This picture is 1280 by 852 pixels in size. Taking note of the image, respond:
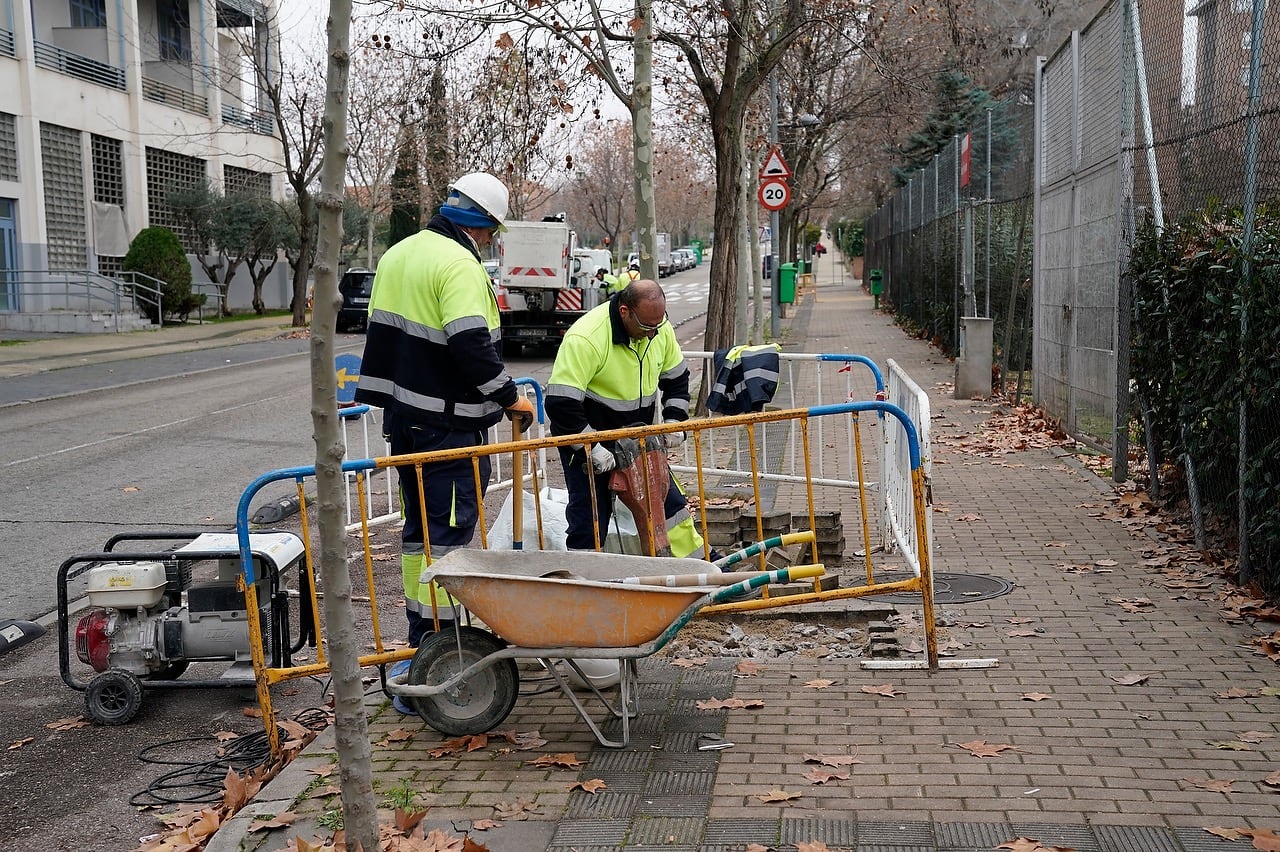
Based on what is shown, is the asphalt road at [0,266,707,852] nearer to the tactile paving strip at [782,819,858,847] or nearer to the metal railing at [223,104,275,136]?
the tactile paving strip at [782,819,858,847]

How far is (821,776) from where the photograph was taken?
446cm

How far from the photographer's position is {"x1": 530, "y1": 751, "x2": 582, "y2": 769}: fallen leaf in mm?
4715

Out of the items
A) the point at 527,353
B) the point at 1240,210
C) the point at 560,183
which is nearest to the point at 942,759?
the point at 1240,210

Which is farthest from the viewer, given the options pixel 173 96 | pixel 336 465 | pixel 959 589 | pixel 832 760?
pixel 173 96

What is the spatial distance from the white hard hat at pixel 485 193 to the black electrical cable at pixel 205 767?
2289 millimetres

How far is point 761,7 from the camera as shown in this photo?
16047 mm

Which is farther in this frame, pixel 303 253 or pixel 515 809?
pixel 303 253

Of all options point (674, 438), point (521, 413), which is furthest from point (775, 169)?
point (521, 413)

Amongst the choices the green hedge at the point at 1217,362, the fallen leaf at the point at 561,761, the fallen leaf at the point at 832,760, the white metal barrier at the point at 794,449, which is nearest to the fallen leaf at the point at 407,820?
the fallen leaf at the point at 561,761

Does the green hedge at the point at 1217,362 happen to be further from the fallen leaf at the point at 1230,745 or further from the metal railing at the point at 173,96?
the metal railing at the point at 173,96

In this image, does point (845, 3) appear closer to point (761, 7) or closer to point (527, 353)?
point (761, 7)

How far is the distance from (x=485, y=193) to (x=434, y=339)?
2.27 feet

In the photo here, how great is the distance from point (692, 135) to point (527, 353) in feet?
34.4

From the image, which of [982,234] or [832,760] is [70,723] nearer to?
[832,760]
